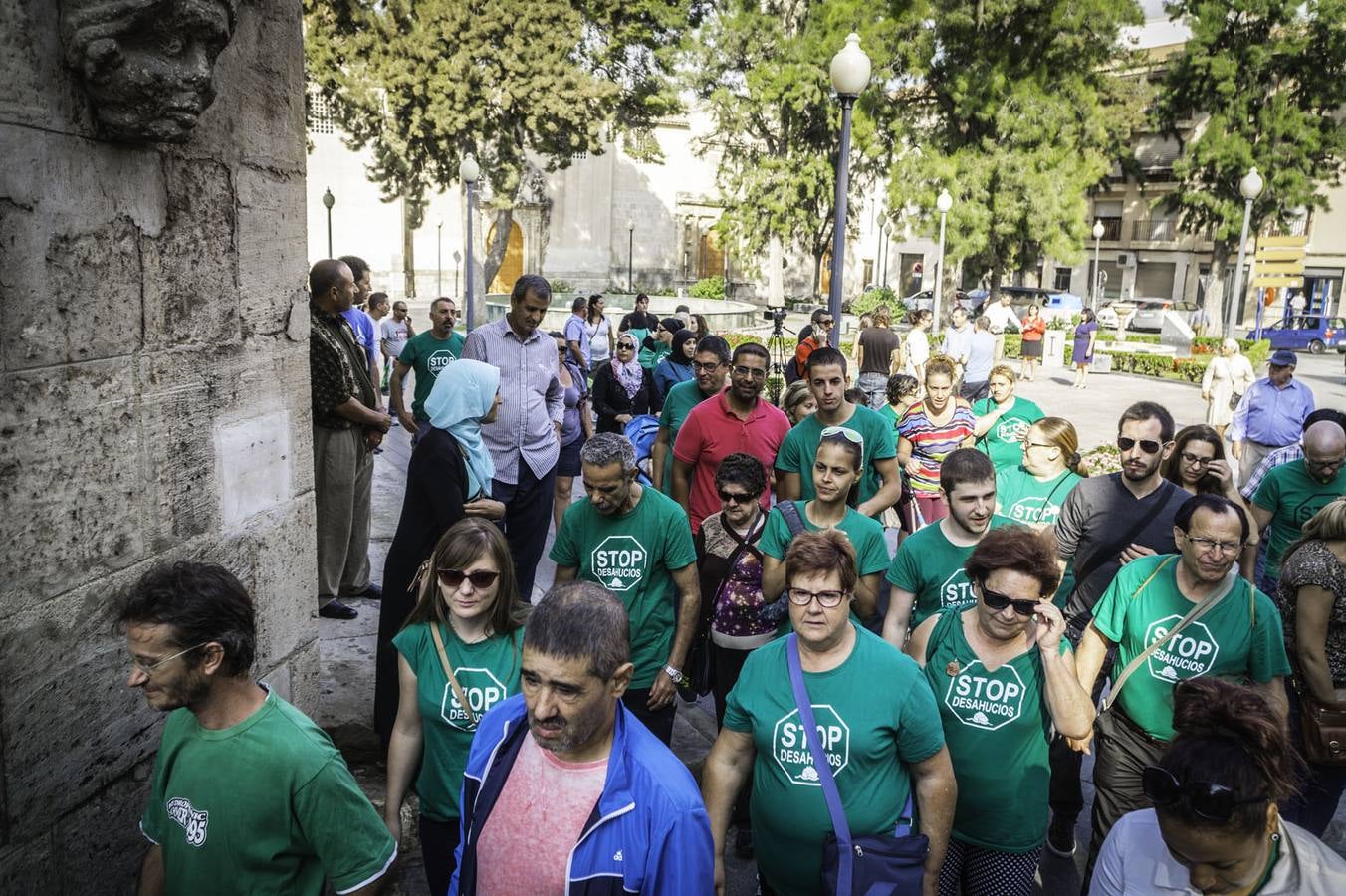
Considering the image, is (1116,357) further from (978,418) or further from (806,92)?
(978,418)

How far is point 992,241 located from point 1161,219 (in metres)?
20.7

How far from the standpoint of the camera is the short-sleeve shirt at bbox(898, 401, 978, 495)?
718 cm

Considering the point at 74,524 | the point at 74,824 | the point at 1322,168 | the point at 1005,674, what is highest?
the point at 1322,168

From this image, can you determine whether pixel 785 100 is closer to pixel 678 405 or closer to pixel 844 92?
pixel 844 92

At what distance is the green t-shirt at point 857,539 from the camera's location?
4.14 meters

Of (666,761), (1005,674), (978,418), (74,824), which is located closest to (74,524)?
(74,824)

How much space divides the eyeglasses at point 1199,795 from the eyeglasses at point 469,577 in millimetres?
1809

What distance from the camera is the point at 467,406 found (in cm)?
437

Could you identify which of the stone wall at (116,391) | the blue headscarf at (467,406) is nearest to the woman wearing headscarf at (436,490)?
the blue headscarf at (467,406)

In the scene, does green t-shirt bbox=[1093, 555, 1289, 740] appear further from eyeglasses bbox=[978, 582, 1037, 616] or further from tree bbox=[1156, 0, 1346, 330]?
tree bbox=[1156, 0, 1346, 330]

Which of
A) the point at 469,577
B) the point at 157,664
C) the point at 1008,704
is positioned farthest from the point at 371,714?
the point at 1008,704

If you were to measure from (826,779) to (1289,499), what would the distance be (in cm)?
387

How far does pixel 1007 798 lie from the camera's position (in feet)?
10.8

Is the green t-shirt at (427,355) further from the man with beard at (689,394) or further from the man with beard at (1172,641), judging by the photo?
the man with beard at (1172,641)
